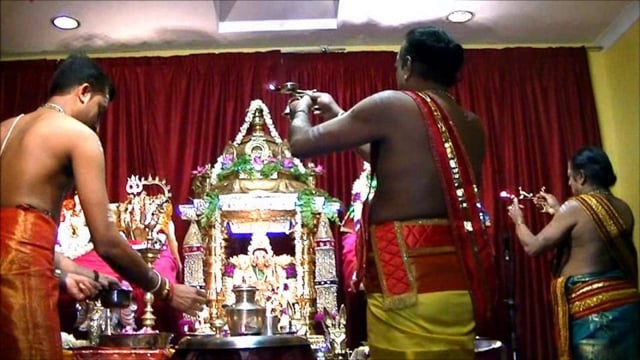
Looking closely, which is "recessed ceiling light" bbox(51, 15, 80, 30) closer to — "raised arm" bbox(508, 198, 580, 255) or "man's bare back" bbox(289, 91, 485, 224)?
"raised arm" bbox(508, 198, 580, 255)

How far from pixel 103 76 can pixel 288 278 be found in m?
2.26

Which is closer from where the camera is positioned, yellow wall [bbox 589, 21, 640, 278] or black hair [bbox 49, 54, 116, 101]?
black hair [bbox 49, 54, 116, 101]

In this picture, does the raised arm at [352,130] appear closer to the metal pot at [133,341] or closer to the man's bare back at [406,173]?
the man's bare back at [406,173]

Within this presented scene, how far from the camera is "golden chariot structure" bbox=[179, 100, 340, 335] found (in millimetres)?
4227

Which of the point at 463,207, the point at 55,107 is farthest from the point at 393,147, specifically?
the point at 55,107

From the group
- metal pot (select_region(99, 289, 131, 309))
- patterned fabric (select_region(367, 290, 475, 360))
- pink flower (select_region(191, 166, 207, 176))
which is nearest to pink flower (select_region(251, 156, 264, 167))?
pink flower (select_region(191, 166, 207, 176))

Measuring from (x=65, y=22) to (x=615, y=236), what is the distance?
3558mm

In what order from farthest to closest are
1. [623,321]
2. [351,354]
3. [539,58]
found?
1. [539,58]
2. [351,354]
3. [623,321]

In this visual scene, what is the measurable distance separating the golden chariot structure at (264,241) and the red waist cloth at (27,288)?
2.19 metres

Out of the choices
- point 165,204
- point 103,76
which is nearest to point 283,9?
point 165,204

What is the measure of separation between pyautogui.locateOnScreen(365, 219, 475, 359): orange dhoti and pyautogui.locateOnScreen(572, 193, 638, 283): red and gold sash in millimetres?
1848

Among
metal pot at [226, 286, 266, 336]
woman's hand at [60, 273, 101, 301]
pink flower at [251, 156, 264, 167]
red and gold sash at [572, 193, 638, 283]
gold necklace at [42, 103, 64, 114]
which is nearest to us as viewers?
woman's hand at [60, 273, 101, 301]

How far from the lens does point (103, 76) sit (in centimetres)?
232

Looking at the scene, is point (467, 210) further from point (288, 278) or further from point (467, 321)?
point (288, 278)
